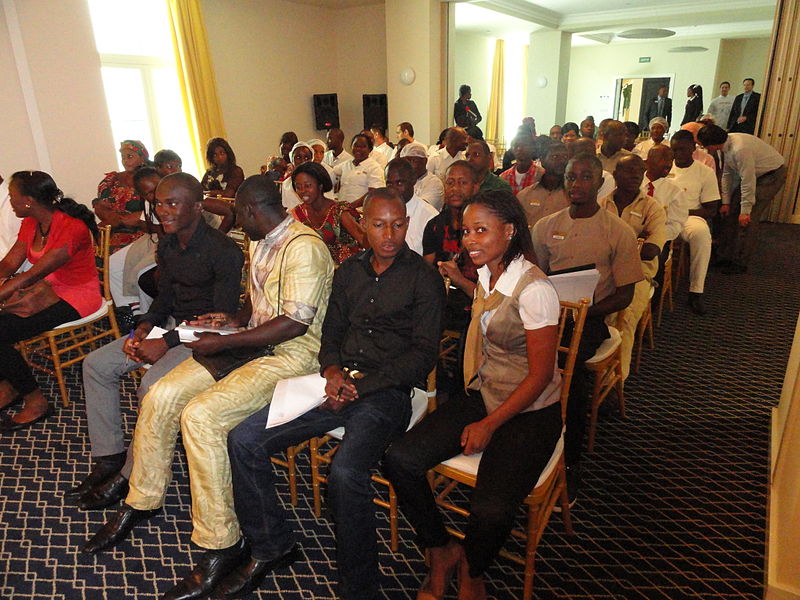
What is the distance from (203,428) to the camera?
186 cm

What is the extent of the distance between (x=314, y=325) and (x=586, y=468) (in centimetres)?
142

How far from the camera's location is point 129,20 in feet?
21.8

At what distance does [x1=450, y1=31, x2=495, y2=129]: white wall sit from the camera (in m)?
12.4

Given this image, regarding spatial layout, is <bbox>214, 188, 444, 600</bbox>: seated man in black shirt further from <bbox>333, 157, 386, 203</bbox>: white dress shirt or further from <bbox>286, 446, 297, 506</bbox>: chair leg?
<bbox>333, 157, 386, 203</bbox>: white dress shirt

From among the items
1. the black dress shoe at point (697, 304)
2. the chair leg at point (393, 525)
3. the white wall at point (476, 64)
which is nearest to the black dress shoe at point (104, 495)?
the chair leg at point (393, 525)

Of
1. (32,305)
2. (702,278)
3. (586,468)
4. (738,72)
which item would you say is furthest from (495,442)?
(738,72)

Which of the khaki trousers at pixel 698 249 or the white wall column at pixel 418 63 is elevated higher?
the white wall column at pixel 418 63

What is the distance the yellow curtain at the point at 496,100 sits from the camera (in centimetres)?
1373

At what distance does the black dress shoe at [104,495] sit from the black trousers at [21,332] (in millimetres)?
1007

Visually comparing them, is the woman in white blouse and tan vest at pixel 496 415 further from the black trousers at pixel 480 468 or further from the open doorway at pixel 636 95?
the open doorway at pixel 636 95

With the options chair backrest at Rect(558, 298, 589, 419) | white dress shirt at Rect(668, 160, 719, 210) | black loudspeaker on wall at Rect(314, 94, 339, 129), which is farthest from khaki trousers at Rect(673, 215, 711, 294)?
black loudspeaker on wall at Rect(314, 94, 339, 129)

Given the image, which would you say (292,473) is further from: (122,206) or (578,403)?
(122,206)

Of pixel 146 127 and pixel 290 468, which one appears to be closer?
pixel 290 468

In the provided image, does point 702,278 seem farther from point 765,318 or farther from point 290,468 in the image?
point 290,468
